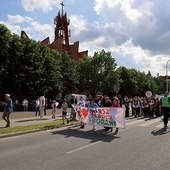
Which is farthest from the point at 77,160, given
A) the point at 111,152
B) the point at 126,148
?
the point at 126,148

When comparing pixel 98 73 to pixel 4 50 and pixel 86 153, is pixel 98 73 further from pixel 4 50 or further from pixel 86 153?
pixel 86 153

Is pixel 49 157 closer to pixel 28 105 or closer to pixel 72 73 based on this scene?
pixel 28 105

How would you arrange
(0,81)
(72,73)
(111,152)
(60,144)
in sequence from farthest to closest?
1. (72,73)
2. (0,81)
3. (60,144)
4. (111,152)

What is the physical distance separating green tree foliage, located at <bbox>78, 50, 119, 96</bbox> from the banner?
45.6m

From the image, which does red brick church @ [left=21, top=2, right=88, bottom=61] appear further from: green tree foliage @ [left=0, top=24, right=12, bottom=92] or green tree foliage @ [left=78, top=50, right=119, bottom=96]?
green tree foliage @ [left=0, top=24, right=12, bottom=92]

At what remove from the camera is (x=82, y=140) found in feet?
34.7

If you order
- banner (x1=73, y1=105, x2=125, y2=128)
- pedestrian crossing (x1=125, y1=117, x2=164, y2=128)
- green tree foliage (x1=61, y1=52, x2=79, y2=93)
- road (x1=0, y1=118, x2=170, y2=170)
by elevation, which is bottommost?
road (x1=0, y1=118, x2=170, y2=170)

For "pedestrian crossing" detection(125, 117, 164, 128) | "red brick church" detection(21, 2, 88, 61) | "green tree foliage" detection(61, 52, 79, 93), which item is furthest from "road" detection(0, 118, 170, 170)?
"red brick church" detection(21, 2, 88, 61)

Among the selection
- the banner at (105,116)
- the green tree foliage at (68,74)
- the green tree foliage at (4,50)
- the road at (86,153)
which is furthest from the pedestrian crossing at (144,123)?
the green tree foliage at (68,74)

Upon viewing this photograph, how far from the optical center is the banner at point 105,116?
12968mm

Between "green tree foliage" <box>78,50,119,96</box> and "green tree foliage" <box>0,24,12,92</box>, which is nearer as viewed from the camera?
"green tree foliage" <box>0,24,12,92</box>

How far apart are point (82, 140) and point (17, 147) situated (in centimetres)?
262

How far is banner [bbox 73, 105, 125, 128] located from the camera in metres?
13.0

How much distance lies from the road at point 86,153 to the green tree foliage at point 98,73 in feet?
163
